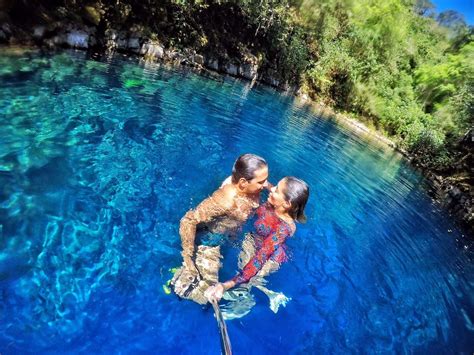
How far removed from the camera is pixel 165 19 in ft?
63.2

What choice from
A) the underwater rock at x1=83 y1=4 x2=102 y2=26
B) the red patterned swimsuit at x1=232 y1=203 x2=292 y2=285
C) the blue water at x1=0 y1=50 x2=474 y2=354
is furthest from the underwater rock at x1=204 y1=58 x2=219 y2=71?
the red patterned swimsuit at x1=232 y1=203 x2=292 y2=285

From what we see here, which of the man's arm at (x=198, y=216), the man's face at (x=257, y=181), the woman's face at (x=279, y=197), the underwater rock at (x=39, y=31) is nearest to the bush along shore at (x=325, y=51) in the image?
the underwater rock at (x=39, y=31)

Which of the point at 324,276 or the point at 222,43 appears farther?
the point at 222,43

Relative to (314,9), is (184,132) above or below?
below

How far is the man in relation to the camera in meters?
3.46

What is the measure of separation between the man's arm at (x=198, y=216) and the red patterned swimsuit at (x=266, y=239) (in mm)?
571

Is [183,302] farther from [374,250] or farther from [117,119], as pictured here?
[117,119]

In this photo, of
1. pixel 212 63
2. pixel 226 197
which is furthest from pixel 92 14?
pixel 226 197

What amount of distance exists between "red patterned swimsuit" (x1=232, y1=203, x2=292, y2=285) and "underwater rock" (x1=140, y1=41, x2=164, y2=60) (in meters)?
15.5

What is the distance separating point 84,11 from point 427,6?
54027 millimetres

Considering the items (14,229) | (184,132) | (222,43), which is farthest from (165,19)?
(14,229)

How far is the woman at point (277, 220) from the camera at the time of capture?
3.91m

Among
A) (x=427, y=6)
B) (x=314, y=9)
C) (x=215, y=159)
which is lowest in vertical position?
(x=215, y=159)

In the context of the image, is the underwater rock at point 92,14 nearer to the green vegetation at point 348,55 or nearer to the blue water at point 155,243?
the green vegetation at point 348,55
